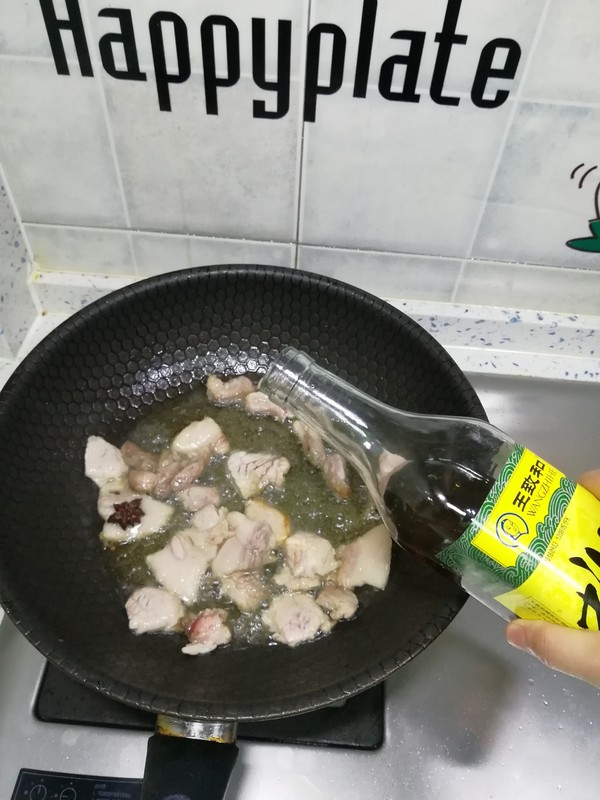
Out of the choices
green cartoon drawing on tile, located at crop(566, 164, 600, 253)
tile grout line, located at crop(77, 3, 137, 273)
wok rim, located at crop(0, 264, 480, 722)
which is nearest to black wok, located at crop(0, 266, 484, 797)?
wok rim, located at crop(0, 264, 480, 722)

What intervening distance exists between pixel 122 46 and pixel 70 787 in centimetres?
63

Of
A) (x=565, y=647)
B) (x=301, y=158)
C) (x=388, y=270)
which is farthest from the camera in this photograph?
(x=388, y=270)

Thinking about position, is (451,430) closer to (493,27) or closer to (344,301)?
(344,301)

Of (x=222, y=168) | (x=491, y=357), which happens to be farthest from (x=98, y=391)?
(x=491, y=357)

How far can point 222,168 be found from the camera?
0.66 metres

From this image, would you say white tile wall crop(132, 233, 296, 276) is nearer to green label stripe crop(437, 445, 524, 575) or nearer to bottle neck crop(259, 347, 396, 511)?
bottle neck crop(259, 347, 396, 511)

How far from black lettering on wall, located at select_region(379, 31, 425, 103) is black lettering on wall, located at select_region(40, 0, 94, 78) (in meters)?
0.26

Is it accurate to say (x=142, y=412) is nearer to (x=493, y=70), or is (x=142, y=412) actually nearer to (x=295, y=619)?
(x=295, y=619)

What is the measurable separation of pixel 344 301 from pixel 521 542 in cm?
32

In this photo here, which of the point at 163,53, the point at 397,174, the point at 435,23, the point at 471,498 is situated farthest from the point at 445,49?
the point at 471,498

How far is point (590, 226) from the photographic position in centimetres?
67

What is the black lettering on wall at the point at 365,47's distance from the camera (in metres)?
0.54

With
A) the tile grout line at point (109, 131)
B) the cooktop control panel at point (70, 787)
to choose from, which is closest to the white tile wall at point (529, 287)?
the tile grout line at point (109, 131)

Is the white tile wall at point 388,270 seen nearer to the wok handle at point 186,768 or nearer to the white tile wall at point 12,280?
the white tile wall at point 12,280
